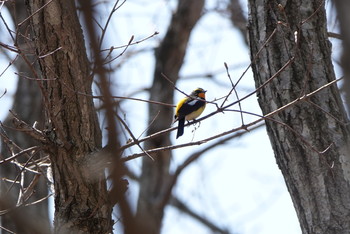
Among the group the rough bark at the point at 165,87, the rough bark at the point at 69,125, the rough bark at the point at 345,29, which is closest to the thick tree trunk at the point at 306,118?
the rough bark at the point at 69,125

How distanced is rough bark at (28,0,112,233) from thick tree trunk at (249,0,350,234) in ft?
3.94

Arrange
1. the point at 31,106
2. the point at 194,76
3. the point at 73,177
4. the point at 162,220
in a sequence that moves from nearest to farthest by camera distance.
A: the point at 73,177 → the point at 31,106 → the point at 162,220 → the point at 194,76

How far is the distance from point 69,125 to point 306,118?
151 cm

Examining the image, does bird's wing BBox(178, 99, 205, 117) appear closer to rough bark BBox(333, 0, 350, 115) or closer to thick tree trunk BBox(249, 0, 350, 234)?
thick tree trunk BBox(249, 0, 350, 234)

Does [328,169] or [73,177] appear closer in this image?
[73,177]

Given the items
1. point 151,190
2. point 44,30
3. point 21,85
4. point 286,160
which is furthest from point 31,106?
point 286,160

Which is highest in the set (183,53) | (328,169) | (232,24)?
(232,24)

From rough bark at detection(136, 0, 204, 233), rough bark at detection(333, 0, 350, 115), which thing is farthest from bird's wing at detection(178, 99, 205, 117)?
rough bark at detection(333, 0, 350, 115)

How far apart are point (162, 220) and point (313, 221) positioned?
12.7 feet

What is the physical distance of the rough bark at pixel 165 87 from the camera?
24.8 ft

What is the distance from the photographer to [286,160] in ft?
11.6

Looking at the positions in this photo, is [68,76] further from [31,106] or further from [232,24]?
[232,24]

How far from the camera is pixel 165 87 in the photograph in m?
7.81

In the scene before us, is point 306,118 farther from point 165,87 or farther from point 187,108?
point 165,87
